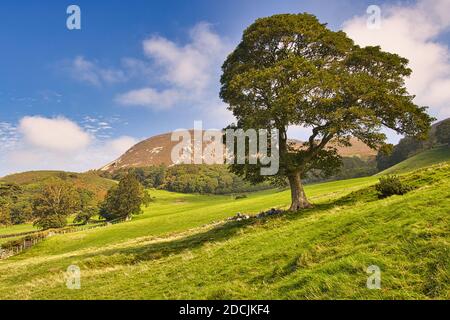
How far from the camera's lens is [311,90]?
2616cm

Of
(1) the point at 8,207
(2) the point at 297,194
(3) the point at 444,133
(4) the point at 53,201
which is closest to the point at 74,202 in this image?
(4) the point at 53,201

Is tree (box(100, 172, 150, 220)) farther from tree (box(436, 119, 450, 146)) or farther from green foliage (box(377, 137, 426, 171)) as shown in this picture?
tree (box(436, 119, 450, 146))

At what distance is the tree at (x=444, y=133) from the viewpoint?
12219 centimetres

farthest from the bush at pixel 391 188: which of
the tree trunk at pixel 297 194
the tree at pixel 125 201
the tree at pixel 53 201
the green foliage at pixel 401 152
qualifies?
the green foliage at pixel 401 152

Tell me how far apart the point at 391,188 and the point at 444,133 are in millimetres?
120173

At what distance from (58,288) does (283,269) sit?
12937 mm

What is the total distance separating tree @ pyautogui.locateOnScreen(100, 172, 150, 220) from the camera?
110750mm

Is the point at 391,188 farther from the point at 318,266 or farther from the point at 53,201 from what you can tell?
the point at 53,201

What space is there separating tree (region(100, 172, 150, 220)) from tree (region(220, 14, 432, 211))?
8811cm

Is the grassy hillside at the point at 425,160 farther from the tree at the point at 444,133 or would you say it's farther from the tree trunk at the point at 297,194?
the tree trunk at the point at 297,194

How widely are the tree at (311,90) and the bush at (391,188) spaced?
361 centimetres

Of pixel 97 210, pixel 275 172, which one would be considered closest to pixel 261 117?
pixel 275 172
